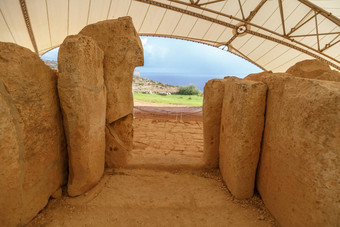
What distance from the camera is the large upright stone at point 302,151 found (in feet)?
3.67

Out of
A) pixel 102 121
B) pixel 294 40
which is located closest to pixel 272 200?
pixel 102 121

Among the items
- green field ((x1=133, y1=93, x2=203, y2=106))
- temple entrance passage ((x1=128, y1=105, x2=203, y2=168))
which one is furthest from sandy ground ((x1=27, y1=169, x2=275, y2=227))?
green field ((x1=133, y1=93, x2=203, y2=106))

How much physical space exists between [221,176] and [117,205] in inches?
48.4

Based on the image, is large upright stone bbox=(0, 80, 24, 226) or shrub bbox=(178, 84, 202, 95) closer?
large upright stone bbox=(0, 80, 24, 226)

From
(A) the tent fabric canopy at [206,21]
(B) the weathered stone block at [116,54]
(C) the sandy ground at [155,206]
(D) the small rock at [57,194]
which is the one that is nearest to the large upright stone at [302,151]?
(C) the sandy ground at [155,206]

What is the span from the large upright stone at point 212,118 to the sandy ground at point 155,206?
33 cm

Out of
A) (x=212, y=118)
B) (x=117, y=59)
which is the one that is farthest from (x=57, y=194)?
(x=212, y=118)

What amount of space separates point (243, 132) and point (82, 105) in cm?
151

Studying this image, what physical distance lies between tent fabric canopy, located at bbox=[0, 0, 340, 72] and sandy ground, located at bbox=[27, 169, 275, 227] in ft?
18.9

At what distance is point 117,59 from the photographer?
2.20 metres

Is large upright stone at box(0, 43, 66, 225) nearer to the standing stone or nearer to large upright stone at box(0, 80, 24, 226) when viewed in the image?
large upright stone at box(0, 80, 24, 226)

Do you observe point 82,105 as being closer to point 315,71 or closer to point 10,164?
point 10,164

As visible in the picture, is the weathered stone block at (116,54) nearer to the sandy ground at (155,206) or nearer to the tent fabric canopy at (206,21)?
the sandy ground at (155,206)

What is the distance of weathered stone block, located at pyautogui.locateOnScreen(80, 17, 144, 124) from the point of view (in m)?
2.19
